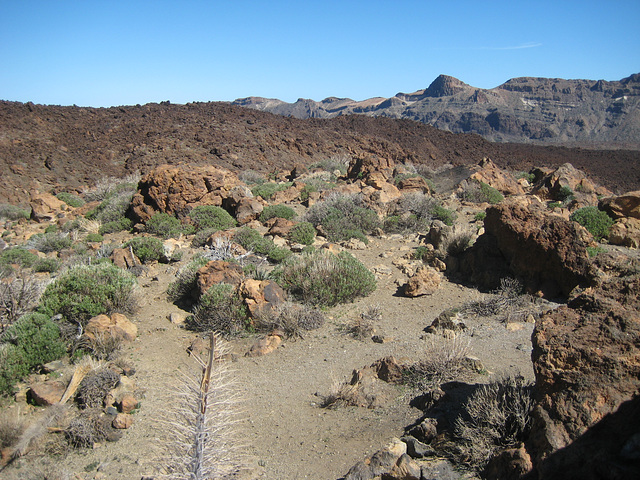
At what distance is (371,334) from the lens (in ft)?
19.9

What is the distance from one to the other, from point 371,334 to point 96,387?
11.1ft

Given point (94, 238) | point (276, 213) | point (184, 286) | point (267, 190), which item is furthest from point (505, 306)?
point (267, 190)

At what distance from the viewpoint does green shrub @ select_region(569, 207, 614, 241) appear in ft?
29.8

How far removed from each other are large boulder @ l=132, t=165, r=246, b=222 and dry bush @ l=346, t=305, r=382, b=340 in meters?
7.16

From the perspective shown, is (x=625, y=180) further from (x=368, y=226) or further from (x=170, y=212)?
(x=170, y=212)

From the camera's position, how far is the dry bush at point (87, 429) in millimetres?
4098

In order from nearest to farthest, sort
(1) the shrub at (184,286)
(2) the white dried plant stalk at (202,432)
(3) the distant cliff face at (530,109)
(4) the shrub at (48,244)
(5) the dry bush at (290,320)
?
(2) the white dried plant stalk at (202,432) → (5) the dry bush at (290,320) → (1) the shrub at (184,286) → (4) the shrub at (48,244) → (3) the distant cliff face at (530,109)

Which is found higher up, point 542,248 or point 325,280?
point 542,248

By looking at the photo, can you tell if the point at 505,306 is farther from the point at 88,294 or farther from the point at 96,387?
the point at 88,294

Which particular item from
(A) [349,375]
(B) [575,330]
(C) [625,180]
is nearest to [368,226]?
(A) [349,375]

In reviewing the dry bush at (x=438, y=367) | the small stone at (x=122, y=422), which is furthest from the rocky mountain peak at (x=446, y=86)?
the small stone at (x=122, y=422)

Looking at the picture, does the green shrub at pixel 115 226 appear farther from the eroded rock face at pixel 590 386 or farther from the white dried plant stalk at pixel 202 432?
the eroded rock face at pixel 590 386

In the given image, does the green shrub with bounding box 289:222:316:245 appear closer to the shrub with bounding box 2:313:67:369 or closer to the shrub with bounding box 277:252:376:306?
the shrub with bounding box 277:252:376:306

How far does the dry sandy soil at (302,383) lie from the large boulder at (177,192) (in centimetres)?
505
